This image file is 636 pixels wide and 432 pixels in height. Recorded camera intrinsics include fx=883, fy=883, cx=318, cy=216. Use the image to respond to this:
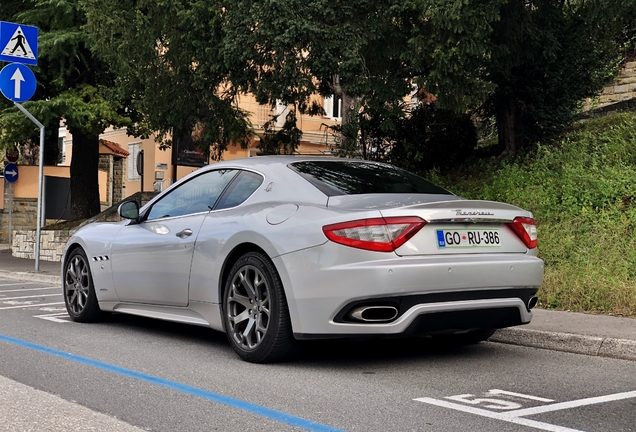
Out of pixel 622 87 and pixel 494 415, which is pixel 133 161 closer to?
pixel 622 87

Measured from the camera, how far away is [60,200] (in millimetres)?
29672

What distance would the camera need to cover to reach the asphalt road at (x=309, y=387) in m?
4.56

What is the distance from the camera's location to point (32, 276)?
15.1 meters

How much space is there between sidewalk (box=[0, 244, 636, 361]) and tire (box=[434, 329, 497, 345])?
27 cm

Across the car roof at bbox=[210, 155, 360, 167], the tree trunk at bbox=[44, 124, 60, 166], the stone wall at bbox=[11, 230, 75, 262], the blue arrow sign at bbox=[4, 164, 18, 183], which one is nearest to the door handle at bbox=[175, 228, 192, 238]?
the car roof at bbox=[210, 155, 360, 167]

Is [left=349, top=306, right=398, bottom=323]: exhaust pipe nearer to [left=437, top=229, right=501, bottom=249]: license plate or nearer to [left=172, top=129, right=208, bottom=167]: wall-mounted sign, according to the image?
[left=437, top=229, right=501, bottom=249]: license plate

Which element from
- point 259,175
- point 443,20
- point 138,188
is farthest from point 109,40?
point 138,188

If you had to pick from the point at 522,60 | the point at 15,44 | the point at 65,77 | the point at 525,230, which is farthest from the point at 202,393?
the point at 65,77

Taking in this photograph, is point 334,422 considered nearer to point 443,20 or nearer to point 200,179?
point 200,179

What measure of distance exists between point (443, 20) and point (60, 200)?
2009 centimetres

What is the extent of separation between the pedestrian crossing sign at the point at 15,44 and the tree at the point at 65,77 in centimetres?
409

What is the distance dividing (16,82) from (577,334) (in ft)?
38.3

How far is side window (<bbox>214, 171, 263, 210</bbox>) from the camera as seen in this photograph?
22.3ft

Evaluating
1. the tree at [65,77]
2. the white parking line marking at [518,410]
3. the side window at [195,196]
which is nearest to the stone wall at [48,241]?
the tree at [65,77]
